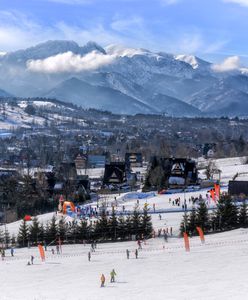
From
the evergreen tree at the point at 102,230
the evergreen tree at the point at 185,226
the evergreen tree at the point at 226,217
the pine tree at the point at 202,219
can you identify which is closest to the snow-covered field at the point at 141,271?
the evergreen tree at the point at 185,226

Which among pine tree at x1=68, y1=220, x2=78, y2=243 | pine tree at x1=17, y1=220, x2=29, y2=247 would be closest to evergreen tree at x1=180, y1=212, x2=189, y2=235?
pine tree at x1=68, y1=220, x2=78, y2=243

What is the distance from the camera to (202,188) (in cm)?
5994

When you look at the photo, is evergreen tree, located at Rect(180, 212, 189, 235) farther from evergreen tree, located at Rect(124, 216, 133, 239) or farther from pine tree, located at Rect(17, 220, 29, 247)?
pine tree, located at Rect(17, 220, 29, 247)

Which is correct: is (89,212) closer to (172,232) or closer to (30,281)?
(172,232)

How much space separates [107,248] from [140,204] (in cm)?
1705

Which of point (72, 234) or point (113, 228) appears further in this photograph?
point (72, 234)

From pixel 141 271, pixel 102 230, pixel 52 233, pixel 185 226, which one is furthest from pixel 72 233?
pixel 141 271

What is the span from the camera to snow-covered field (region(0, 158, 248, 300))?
73.1 feet

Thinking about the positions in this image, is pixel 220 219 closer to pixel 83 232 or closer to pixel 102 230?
pixel 102 230

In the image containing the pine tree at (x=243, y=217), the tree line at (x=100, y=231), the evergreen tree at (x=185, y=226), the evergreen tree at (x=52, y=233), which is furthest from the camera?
the evergreen tree at (x=52, y=233)

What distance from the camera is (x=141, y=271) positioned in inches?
1064

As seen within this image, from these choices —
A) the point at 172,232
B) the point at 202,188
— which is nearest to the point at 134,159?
the point at 202,188

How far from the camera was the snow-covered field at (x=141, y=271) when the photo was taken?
22281 mm

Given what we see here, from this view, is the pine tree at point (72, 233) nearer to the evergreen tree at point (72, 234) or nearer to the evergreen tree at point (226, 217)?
the evergreen tree at point (72, 234)
